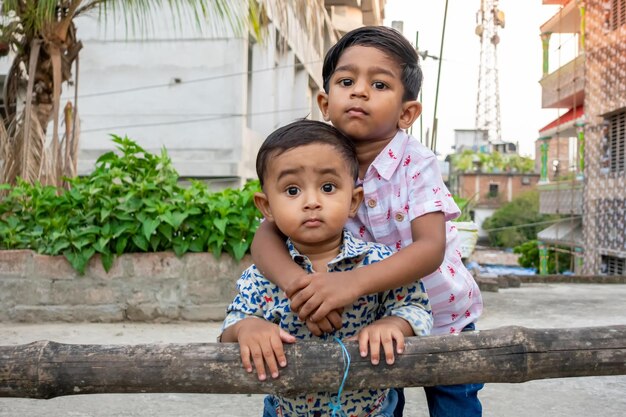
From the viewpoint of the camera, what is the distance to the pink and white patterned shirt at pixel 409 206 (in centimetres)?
170

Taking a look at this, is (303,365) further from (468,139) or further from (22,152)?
(468,139)

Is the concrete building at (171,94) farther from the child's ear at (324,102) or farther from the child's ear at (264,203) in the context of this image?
the child's ear at (264,203)

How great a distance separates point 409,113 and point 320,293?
2.02ft

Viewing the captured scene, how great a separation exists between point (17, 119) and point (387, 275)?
514cm

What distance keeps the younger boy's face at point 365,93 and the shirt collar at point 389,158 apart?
2.2 inches

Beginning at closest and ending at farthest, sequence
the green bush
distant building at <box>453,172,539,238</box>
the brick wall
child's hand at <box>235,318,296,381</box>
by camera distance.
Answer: child's hand at <box>235,318,296,381</box>, the green bush, distant building at <box>453,172,539,238</box>, the brick wall

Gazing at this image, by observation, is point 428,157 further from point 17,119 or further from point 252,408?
point 17,119

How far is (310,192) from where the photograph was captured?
5.03ft

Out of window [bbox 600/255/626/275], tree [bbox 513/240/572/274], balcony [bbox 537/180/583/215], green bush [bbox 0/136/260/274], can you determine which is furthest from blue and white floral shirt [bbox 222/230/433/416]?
tree [bbox 513/240/572/274]

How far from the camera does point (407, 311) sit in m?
1.57

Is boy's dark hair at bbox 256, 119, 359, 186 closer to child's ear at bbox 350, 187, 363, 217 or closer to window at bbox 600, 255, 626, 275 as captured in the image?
child's ear at bbox 350, 187, 363, 217

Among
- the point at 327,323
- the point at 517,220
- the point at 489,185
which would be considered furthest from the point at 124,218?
the point at 489,185

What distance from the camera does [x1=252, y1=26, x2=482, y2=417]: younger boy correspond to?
1623 millimetres

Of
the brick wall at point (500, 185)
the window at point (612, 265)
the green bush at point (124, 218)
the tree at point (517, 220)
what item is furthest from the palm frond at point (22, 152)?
the brick wall at point (500, 185)
